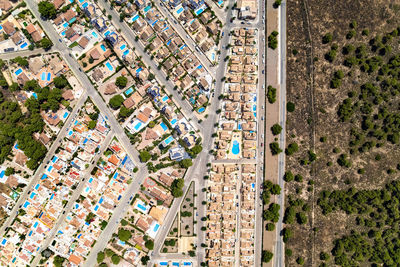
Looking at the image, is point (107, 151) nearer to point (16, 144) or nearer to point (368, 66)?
point (16, 144)

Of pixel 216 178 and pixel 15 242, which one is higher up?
pixel 15 242

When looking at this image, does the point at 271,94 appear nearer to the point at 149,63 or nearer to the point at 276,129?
the point at 276,129

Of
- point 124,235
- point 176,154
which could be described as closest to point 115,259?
point 124,235

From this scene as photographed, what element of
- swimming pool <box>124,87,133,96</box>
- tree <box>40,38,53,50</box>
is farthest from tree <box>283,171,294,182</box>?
tree <box>40,38,53,50</box>

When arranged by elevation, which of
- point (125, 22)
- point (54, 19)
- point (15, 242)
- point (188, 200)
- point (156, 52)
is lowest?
point (188, 200)

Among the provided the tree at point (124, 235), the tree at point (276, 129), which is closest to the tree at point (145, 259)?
the tree at point (124, 235)

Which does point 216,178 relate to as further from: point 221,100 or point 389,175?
point 389,175

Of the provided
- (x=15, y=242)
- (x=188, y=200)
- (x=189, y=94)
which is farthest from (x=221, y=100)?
(x=15, y=242)

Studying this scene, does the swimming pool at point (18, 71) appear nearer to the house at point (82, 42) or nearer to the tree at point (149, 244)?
the house at point (82, 42)
